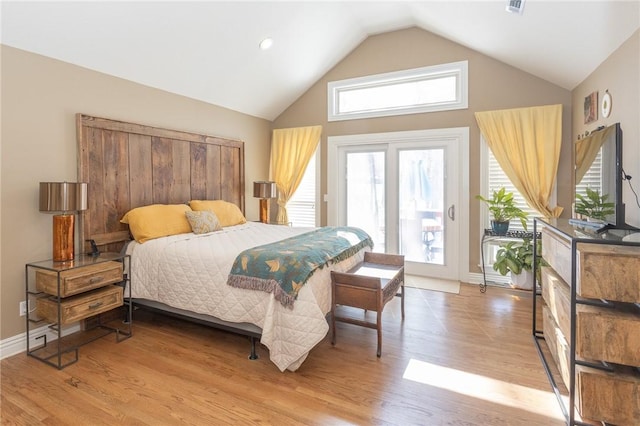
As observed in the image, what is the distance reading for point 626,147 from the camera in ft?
7.86

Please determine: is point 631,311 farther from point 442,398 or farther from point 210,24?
point 210,24

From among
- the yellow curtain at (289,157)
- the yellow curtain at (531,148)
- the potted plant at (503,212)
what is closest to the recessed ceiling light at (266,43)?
the yellow curtain at (289,157)

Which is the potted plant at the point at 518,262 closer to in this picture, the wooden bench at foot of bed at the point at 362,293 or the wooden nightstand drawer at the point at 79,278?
the wooden bench at foot of bed at the point at 362,293

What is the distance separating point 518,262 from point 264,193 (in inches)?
131

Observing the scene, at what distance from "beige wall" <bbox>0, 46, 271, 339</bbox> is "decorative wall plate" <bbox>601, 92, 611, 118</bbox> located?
437 cm

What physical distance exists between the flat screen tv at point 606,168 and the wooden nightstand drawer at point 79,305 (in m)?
3.63

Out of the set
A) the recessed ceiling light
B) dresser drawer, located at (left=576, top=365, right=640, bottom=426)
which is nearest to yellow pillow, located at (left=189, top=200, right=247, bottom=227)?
the recessed ceiling light

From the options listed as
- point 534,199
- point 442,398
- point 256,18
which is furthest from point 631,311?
point 256,18

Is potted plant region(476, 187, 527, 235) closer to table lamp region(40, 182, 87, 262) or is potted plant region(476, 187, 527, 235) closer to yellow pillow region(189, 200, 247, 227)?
yellow pillow region(189, 200, 247, 227)

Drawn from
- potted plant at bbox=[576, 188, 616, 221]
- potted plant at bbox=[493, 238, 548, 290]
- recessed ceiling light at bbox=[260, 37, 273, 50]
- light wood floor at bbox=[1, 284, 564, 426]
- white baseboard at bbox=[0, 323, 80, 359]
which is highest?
recessed ceiling light at bbox=[260, 37, 273, 50]

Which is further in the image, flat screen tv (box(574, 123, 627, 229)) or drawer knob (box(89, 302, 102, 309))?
drawer knob (box(89, 302, 102, 309))

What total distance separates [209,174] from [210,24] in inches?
71.6

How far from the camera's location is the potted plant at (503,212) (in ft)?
12.7

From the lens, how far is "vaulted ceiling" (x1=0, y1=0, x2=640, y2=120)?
8.32 feet
